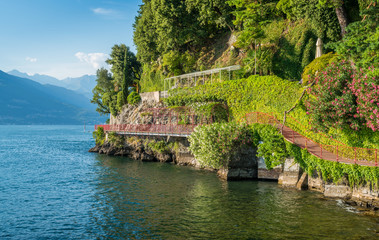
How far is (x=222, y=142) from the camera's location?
28.0 m

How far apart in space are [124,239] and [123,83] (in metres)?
55.0

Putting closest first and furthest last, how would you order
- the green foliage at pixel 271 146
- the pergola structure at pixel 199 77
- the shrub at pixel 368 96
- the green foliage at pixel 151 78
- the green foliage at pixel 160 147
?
1. the shrub at pixel 368 96
2. the green foliage at pixel 271 146
3. the green foliage at pixel 160 147
4. the pergola structure at pixel 199 77
5. the green foliage at pixel 151 78

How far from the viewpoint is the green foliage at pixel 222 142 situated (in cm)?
2805

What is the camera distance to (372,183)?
2008 cm

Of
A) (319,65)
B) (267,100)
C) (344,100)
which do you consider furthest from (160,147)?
(344,100)

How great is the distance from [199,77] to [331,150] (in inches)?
1215

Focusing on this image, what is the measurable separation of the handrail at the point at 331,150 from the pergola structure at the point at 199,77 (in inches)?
671

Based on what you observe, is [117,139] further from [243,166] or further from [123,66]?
[243,166]

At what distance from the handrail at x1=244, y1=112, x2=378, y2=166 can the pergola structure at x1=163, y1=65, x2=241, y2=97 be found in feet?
55.9

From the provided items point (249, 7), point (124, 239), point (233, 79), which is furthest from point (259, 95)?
point (124, 239)

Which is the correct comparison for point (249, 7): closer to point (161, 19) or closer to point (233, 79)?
point (233, 79)

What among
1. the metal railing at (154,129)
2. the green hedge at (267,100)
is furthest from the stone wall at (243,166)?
the metal railing at (154,129)

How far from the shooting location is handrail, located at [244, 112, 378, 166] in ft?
69.3

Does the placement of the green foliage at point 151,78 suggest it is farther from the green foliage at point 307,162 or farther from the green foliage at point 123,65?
the green foliage at point 307,162
